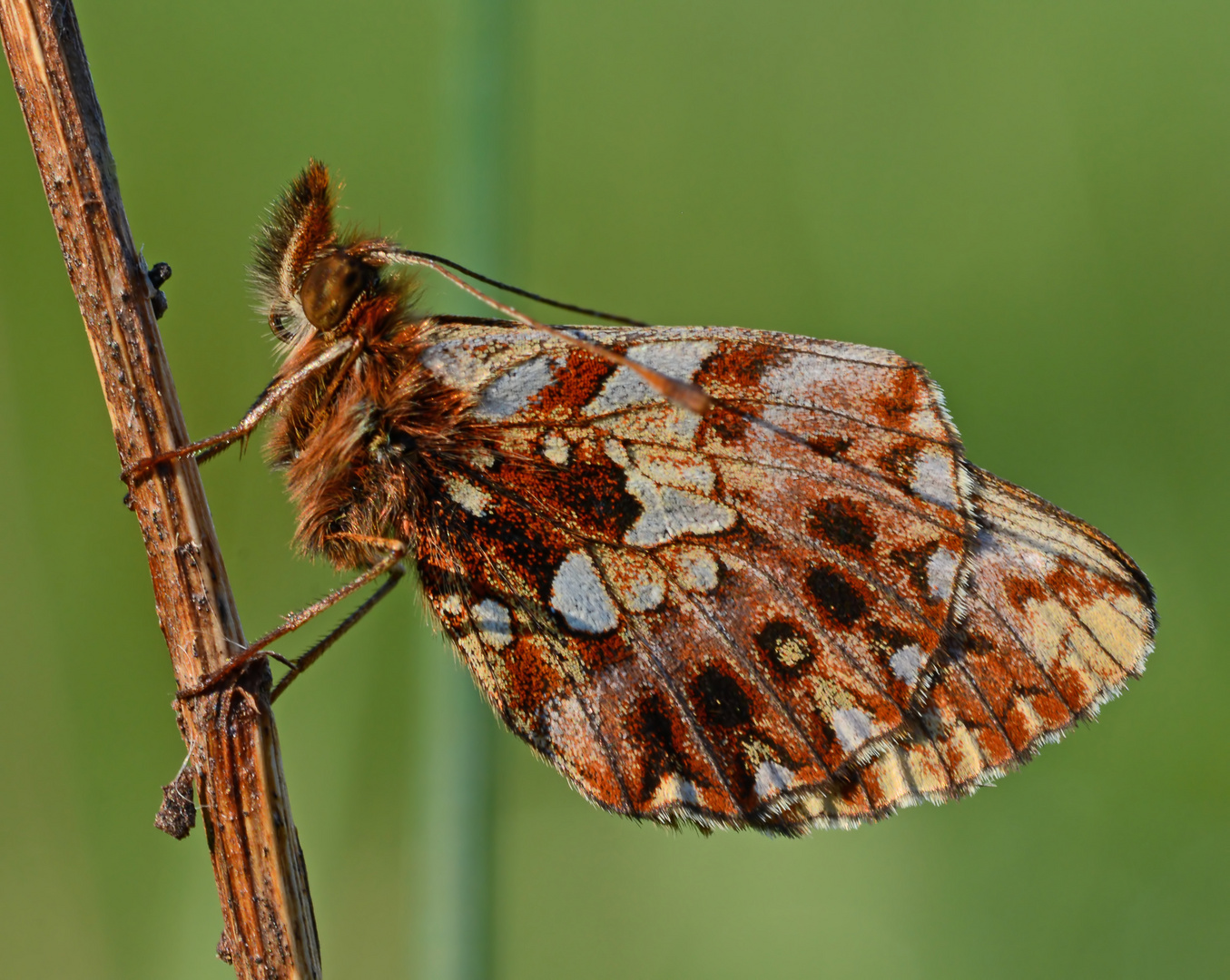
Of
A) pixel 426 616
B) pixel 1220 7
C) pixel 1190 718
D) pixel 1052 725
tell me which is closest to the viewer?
pixel 1052 725

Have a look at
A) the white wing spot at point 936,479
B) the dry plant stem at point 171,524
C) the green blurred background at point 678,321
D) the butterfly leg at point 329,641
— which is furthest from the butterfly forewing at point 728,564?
the green blurred background at point 678,321

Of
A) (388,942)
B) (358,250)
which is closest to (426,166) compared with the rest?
(358,250)

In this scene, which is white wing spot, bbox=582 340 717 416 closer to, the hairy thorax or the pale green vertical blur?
the hairy thorax

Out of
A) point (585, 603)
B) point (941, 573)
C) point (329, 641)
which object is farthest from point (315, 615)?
point (941, 573)

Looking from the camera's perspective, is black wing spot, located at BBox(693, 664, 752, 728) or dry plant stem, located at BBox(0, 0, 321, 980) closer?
dry plant stem, located at BBox(0, 0, 321, 980)

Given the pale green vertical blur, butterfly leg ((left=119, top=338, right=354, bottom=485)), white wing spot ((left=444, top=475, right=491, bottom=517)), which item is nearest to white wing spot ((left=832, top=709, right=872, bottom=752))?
white wing spot ((left=444, top=475, right=491, bottom=517))

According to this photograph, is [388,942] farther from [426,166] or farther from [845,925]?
[426,166]
